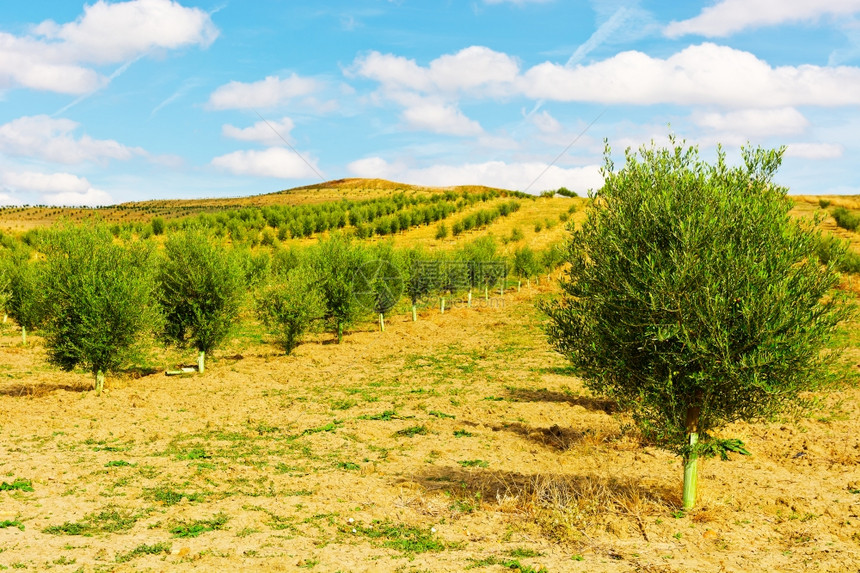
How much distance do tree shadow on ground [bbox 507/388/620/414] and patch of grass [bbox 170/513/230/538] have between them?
49.3 feet

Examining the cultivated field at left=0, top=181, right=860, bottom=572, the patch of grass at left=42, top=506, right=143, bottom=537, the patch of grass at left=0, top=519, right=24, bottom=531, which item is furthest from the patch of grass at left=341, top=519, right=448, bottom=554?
the patch of grass at left=0, top=519, right=24, bottom=531

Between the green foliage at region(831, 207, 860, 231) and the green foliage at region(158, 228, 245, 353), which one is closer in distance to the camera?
the green foliage at region(158, 228, 245, 353)

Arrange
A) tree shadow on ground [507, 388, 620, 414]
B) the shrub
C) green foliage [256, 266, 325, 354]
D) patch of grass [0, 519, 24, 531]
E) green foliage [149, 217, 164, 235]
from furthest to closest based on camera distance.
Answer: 1. green foliage [149, 217, 164, 235]
2. the shrub
3. green foliage [256, 266, 325, 354]
4. tree shadow on ground [507, 388, 620, 414]
5. patch of grass [0, 519, 24, 531]

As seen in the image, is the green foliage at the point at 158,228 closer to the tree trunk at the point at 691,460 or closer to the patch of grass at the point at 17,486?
the patch of grass at the point at 17,486

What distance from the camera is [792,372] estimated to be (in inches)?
492

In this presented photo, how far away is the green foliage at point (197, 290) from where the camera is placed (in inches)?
1266

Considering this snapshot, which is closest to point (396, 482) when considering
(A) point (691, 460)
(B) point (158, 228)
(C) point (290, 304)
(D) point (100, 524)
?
(D) point (100, 524)

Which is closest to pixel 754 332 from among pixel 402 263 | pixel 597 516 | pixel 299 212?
pixel 597 516

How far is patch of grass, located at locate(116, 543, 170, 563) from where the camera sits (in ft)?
38.4

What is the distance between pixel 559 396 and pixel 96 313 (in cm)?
2128

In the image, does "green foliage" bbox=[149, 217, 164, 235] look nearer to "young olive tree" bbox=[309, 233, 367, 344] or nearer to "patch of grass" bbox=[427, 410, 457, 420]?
"young olive tree" bbox=[309, 233, 367, 344]

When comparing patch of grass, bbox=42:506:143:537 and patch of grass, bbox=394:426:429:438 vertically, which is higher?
patch of grass, bbox=42:506:143:537

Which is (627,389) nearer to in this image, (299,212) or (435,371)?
(435,371)

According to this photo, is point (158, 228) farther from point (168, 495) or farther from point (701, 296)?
point (701, 296)
